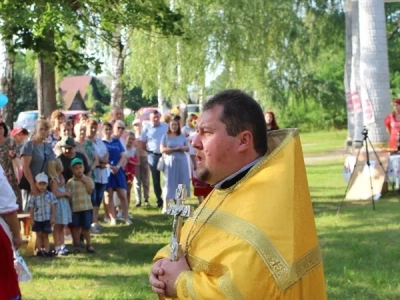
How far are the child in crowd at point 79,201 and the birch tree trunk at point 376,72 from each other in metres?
7.68

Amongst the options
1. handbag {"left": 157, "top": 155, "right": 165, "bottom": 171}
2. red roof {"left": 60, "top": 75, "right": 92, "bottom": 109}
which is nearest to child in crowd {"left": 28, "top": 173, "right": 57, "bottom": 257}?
handbag {"left": 157, "top": 155, "right": 165, "bottom": 171}

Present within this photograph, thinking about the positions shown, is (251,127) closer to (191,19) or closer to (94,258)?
(94,258)

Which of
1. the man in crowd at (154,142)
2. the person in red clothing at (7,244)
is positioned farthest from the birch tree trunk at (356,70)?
the person in red clothing at (7,244)

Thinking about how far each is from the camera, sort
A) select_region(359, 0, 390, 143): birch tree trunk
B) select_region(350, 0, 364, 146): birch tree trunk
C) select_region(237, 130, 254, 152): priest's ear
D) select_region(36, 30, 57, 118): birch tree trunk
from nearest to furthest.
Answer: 1. select_region(237, 130, 254, 152): priest's ear
2. select_region(36, 30, 57, 118): birch tree trunk
3. select_region(359, 0, 390, 143): birch tree trunk
4. select_region(350, 0, 364, 146): birch tree trunk

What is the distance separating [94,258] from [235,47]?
62.0 feet

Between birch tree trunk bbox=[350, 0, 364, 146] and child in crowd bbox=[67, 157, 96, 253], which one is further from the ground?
birch tree trunk bbox=[350, 0, 364, 146]

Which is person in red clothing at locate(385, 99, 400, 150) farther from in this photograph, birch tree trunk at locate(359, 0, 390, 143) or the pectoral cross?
the pectoral cross

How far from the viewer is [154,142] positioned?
14586 millimetres

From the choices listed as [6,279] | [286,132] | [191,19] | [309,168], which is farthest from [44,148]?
[191,19]

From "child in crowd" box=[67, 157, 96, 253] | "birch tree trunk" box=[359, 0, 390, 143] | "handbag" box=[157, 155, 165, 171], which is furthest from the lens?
"birch tree trunk" box=[359, 0, 390, 143]

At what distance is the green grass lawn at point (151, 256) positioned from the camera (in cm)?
758

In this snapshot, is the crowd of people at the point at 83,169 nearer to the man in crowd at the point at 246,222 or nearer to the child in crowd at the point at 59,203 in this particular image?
the child in crowd at the point at 59,203

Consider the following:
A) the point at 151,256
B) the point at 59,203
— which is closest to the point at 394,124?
the point at 151,256

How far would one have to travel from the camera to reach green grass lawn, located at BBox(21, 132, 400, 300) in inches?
299
